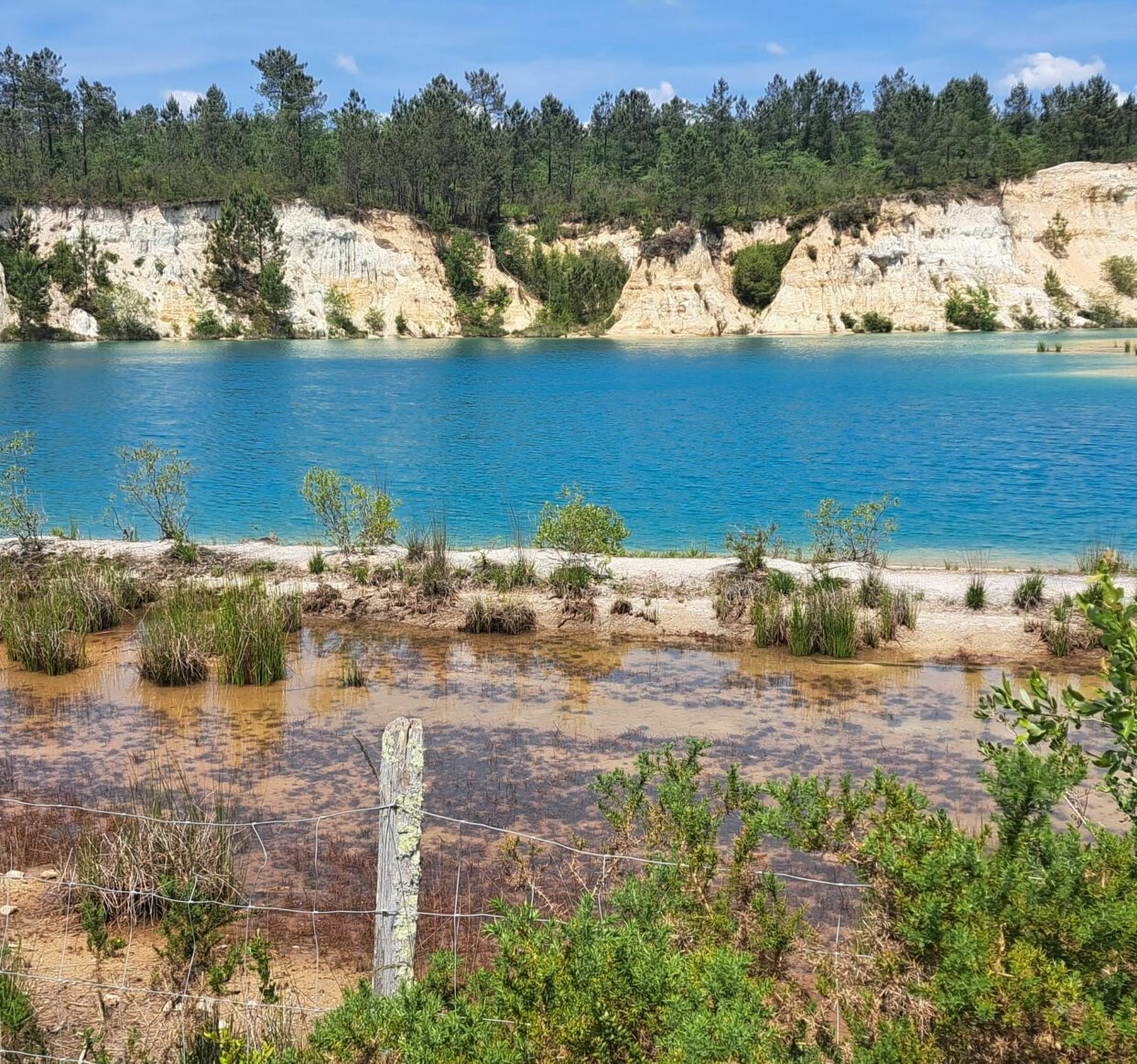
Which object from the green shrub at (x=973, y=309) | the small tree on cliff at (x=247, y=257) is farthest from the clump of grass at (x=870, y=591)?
the green shrub at (x=973, y=309)

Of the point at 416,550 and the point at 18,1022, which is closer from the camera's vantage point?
the point at 18,1022

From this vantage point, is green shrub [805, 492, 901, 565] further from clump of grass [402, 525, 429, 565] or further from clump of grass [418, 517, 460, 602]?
clump of grass [402, 525, 429, 565]

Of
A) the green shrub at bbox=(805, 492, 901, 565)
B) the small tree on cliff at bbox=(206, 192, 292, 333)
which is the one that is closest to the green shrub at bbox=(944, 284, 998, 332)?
the small tree on cliff at bbox=(206, 192, 292, 333)

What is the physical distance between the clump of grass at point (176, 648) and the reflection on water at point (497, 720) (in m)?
0.22

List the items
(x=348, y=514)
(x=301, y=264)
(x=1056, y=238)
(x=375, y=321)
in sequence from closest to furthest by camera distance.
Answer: (x=348, y=514)
(x=301, y=264)
(x=375, y=321)
(x=1056, y=238)

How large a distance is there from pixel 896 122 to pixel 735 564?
11172cm

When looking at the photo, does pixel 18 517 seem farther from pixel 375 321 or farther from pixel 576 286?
pixel 576 286

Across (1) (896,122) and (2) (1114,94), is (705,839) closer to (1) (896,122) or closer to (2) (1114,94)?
(1) (896,122)

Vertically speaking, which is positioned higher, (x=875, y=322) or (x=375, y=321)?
(x=875, y=322)

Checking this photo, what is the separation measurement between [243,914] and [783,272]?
85065 mm

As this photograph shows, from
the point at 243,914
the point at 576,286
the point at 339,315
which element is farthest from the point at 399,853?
the point at 576,286

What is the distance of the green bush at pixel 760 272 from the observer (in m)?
86.1

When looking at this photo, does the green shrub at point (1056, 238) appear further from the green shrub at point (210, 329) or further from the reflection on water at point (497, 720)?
the reflection on water at point (497, 720)

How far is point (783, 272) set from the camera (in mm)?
85812
